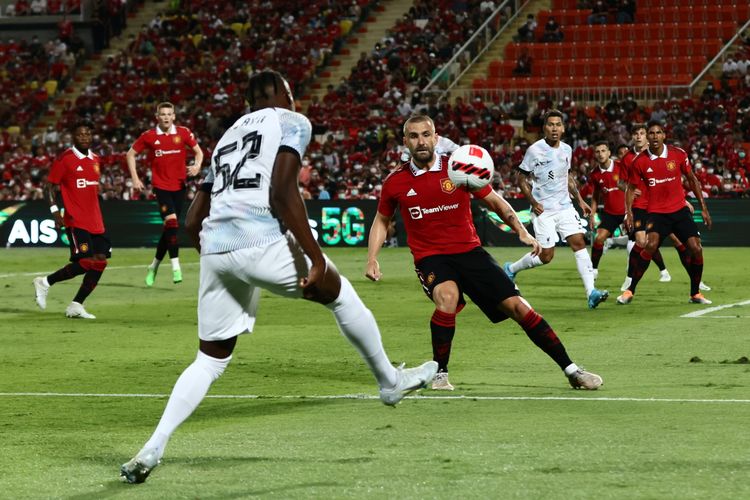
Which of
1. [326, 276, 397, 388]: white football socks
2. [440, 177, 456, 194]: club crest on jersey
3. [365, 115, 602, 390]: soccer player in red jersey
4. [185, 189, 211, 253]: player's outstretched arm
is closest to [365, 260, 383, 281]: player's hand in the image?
[365, 115, 602, 390]: soccer player in red jersey

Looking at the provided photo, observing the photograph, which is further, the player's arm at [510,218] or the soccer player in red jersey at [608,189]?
the soccer player in red jersey at [608,189]

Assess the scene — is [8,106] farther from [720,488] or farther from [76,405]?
[720,488]

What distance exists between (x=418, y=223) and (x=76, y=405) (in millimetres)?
2737

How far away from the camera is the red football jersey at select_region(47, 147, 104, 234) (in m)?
16.6

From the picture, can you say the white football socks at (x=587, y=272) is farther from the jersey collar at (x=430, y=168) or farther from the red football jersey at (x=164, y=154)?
the jersey collar at (x=430, y=168)

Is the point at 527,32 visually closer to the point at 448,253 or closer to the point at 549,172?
the point at 549,172

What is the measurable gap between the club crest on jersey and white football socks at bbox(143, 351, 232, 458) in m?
3.31

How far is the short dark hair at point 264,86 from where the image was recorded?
6.93 metres

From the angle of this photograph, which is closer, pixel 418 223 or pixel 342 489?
pixel 342 489

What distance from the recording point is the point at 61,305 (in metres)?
18.4

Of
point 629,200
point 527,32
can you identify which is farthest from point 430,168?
point 527,32

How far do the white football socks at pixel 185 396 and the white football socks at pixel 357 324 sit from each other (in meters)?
0.63

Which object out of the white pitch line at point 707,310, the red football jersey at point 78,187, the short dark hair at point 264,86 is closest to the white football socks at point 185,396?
the short dark hair at point 264,86

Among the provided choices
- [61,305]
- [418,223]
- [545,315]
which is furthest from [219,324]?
Answer: [61,305]
